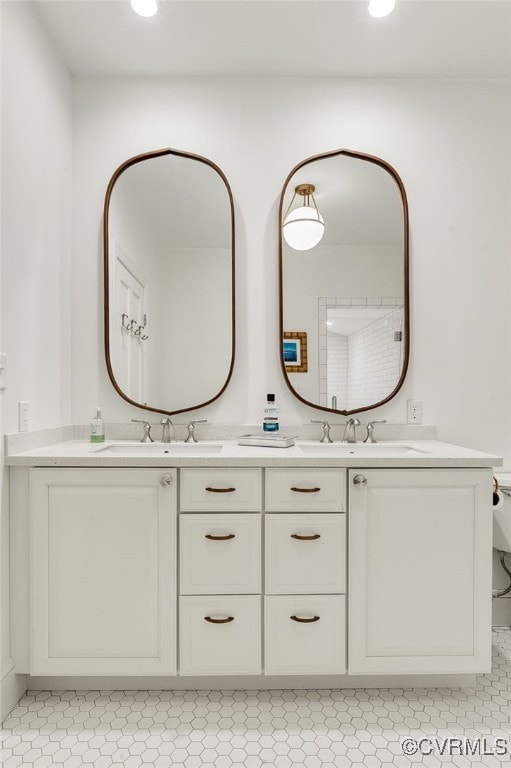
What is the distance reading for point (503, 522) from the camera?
6.22 ft

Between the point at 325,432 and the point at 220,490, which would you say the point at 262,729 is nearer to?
the point at 220,490

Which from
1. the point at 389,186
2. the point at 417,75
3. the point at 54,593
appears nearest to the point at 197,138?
the point at 389,186

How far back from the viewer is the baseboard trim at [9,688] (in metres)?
1.50

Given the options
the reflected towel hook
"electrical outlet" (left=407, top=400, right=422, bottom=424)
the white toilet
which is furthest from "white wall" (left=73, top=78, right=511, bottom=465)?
the white toilet

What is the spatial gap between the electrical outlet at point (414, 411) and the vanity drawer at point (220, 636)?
112 centimetres

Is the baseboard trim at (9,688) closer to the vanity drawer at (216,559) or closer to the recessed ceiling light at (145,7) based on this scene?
the vanity drawer at (216,559)

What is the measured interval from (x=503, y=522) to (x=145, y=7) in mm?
2564

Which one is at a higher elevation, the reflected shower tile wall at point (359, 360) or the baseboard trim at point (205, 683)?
the reflected shower tile wall at point (359, 360)

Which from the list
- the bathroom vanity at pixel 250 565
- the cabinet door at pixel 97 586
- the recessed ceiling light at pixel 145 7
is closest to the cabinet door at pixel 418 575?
the bathroom vanity at pixel 250 565

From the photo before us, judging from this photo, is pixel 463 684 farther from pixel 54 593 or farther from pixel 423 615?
pixel 54 593

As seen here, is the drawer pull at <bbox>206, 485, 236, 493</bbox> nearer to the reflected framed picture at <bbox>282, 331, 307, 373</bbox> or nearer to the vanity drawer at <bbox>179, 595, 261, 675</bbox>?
the vanity drawer at <bbox>179, 595, 261, 675</bbox>

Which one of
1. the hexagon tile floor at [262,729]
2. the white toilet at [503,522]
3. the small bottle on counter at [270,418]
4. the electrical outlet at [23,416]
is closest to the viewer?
the hexagon tile floor at [262,729]

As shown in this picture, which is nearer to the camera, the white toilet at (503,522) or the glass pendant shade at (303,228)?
the white toilet at (503,522)

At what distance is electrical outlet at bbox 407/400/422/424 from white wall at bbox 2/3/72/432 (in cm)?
161
